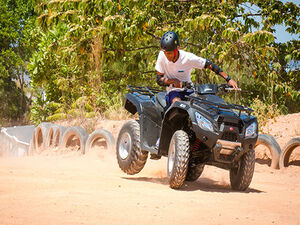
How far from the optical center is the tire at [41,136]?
12.2 m

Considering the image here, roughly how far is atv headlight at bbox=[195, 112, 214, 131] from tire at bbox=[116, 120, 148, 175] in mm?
1506

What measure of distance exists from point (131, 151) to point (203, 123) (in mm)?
1706

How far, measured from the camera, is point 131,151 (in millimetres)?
6762

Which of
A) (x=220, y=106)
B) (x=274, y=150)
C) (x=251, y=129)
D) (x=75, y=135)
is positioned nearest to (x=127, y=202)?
(x=220, y=106)

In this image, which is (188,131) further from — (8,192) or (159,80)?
(8,192)

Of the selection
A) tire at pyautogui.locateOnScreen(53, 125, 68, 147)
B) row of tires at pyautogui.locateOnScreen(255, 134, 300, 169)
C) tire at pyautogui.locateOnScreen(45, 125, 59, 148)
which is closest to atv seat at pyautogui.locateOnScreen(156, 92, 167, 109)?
row of tires at pyautogui.locateOnScreen(255, 134, 300, 169)

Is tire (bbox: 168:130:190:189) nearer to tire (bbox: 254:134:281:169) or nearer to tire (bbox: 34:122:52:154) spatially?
tire (bbox: 254:134:281:169)

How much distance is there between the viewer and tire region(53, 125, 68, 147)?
11.4m

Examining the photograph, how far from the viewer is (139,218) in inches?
146

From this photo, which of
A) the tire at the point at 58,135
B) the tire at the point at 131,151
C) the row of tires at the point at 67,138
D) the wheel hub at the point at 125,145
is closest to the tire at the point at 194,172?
the tire at the point at 131,151

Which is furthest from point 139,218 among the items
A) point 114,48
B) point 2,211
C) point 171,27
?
point 114,48

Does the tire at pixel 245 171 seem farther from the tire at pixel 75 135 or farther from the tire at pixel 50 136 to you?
the tire at pixel 50 136

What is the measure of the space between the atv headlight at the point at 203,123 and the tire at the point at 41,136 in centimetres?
753

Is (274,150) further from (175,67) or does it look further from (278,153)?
(175,67)
